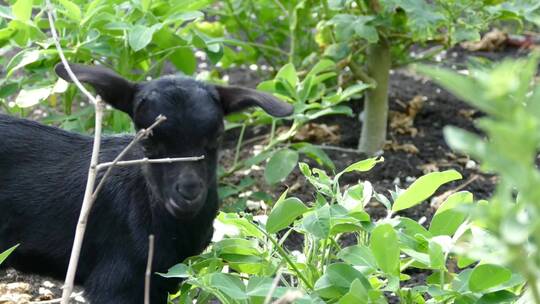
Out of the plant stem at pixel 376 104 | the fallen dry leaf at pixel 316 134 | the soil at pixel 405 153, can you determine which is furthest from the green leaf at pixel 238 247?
the fallen dry leaf at pixel 316 134

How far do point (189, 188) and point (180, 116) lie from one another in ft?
0.83

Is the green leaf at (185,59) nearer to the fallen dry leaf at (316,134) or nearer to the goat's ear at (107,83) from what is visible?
the fallen dry leaf at (316,134)

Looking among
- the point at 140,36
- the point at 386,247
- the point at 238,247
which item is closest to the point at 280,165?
the point at 140,36

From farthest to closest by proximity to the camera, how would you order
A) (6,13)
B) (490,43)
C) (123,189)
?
(490,43) → (6,13) → (123,189)

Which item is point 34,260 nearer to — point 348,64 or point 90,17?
point 90,17

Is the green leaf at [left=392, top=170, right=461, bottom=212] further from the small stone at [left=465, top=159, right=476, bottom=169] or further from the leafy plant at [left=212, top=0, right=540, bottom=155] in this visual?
the small stone at [left=465, top=159, right=476, bottom=169]

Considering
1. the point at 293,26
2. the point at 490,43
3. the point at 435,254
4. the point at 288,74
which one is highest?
the point at 490,43

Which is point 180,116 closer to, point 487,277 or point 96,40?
point 487,277

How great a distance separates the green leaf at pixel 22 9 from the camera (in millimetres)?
4230

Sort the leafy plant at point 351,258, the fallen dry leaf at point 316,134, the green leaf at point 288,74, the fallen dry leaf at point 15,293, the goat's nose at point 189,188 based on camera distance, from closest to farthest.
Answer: the leafy plant at point 351,258 < the goat's nose at point 189,188 < the fallen dry leaf at point 15,293 < the green leaf at point 288,74 < the fallen dry leaf at point 316,134

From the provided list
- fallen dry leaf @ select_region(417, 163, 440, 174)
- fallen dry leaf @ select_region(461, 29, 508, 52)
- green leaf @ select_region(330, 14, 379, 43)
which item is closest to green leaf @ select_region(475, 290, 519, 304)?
green leaf @ select_region(330, 14, 379, 43)

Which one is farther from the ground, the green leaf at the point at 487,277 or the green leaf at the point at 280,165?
the green leaf at the point at 280,165

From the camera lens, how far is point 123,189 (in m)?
3.68

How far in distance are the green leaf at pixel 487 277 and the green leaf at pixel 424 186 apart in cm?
36
